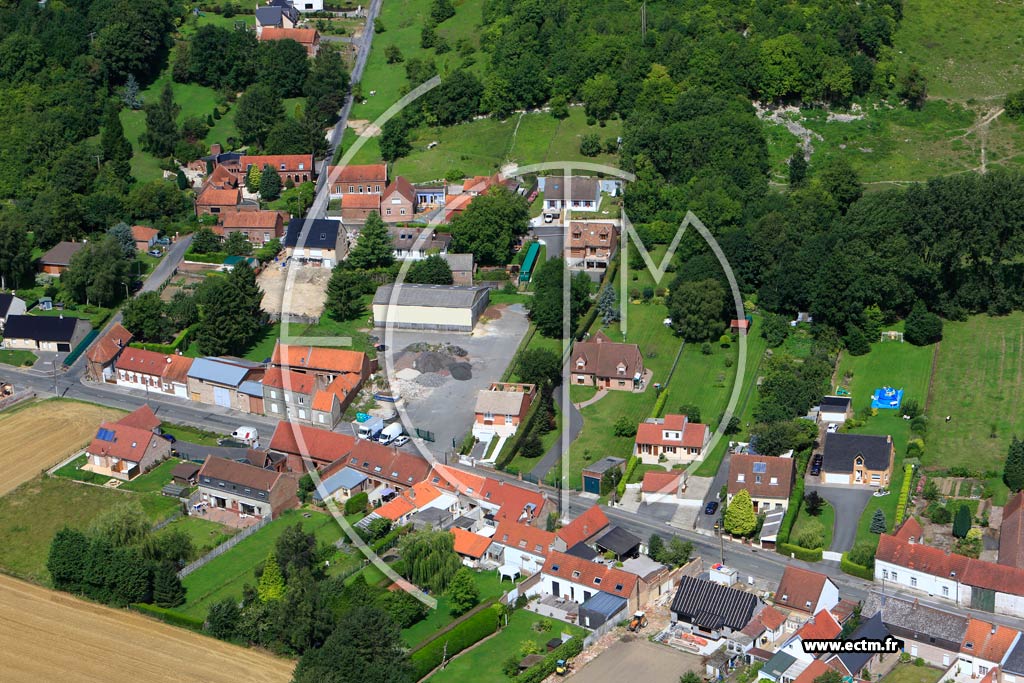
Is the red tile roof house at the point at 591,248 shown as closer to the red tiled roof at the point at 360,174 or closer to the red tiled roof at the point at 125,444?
the red tiled roof at the point at 360,174

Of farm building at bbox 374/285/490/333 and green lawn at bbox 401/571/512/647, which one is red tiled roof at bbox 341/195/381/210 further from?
green lawn at bbox 401/571/512/647

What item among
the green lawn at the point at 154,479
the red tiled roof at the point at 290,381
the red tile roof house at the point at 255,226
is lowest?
the green lawn at the point at 154,479

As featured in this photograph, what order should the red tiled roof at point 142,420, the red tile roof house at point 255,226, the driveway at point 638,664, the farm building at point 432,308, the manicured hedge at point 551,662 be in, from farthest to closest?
1. the red tile roof house at point 255,226
2. the farm building at point 432,308
3. the red tiled roof at point 142,420
4. the driveway at point 638,664
5. the manicured hedge at point 551,662

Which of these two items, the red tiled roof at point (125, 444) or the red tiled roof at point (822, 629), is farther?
the red tiled roof at point (125, 444)

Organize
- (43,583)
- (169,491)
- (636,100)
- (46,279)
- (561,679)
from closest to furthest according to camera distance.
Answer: (561,679) → (43,583) → (169,491) → (46,279) → (636,100)

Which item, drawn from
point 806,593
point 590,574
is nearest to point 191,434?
point 590,574

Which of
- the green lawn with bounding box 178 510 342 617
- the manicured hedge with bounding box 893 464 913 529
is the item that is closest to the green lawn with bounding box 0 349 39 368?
the green lawn with bounding box 178 510 342 617

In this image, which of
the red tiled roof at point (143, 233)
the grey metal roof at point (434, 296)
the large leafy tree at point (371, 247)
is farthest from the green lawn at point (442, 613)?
the red tiled roof at point (143, 233)

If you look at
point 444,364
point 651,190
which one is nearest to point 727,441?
point 444,364

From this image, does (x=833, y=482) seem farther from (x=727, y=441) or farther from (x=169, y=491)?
(x=169, y=491)
